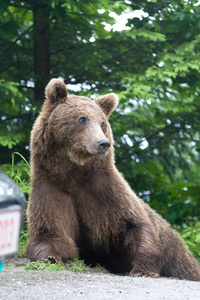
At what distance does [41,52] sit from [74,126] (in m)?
4.12

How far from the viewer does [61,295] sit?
10.3 ft

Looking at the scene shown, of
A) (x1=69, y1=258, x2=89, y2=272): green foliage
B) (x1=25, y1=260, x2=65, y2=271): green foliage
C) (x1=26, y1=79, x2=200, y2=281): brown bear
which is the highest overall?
(x1=26, y1=79, x2=200, y2=281): brown bear

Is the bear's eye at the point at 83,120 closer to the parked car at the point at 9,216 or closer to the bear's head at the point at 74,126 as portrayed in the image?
the bear's head at the point at 74,126

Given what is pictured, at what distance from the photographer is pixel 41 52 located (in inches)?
336

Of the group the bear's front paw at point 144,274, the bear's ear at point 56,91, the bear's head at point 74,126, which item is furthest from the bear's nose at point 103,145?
the bear's front paw at point 144,274

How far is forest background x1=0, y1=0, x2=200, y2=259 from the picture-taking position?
24.6 ft

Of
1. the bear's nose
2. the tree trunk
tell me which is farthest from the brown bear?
the tree trunk

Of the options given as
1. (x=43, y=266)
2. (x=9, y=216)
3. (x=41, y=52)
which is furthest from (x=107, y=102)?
(x=41, y=52)

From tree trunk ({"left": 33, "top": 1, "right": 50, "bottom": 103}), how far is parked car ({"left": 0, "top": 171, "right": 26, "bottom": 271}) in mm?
6167

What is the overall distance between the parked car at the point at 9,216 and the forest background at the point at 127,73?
200 inches

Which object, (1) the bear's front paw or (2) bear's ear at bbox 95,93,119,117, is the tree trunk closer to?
(2) bear's ear at bbox 95,93,119,117

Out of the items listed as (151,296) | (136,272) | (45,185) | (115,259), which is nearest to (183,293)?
(151,296)

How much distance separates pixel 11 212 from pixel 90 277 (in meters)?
2.18

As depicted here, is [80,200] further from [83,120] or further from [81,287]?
[81,287]
